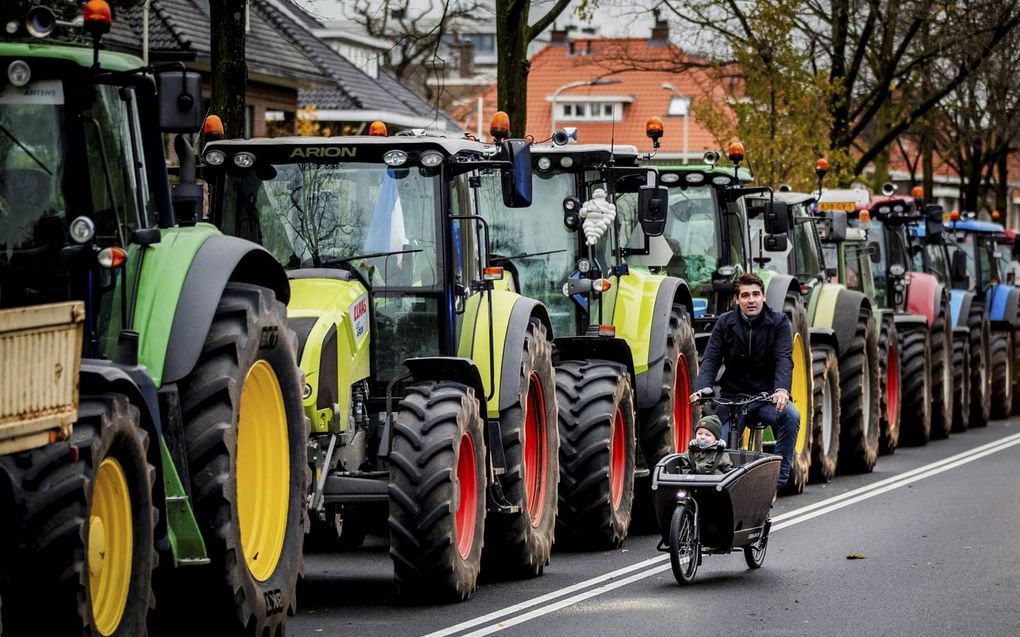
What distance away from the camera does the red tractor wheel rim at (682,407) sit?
15930 mm

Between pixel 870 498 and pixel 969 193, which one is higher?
pixel 969 193

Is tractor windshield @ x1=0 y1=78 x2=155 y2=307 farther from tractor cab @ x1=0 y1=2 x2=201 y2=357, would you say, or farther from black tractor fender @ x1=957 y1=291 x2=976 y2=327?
black tractor fender @ x1=957 y1=291 x2=976 y2=327

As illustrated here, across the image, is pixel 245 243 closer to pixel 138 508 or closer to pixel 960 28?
pixel 138 508

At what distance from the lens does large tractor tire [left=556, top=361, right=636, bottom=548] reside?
533 inches

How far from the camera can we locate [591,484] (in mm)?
13547

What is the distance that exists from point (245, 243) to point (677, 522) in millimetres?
3732

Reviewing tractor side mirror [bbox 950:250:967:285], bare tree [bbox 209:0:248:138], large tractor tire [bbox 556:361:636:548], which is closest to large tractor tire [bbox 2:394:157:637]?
large tractor tire [bbox 556:361:636:548]

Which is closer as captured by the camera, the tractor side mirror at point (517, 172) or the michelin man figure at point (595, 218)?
the tractor side mirror at point (517, 172)

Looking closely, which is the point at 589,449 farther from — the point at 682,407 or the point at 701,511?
the point at 682,407

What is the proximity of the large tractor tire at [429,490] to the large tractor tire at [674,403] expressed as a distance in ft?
12.3

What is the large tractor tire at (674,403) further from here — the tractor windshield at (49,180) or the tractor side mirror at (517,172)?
the tractor windshield at (49,180)

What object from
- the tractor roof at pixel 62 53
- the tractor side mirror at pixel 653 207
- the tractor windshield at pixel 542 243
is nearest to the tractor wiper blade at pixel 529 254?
the tractor windshield at pixel 542 243

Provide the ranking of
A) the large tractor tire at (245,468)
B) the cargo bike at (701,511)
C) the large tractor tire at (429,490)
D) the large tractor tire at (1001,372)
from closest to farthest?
the large tractor tire at (245,468)
the large tractor tire at (429,490)
the cargo bike at (701,511)
the large tractor tire at (1001,372)

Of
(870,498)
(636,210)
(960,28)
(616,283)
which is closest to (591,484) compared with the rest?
(616,283)
